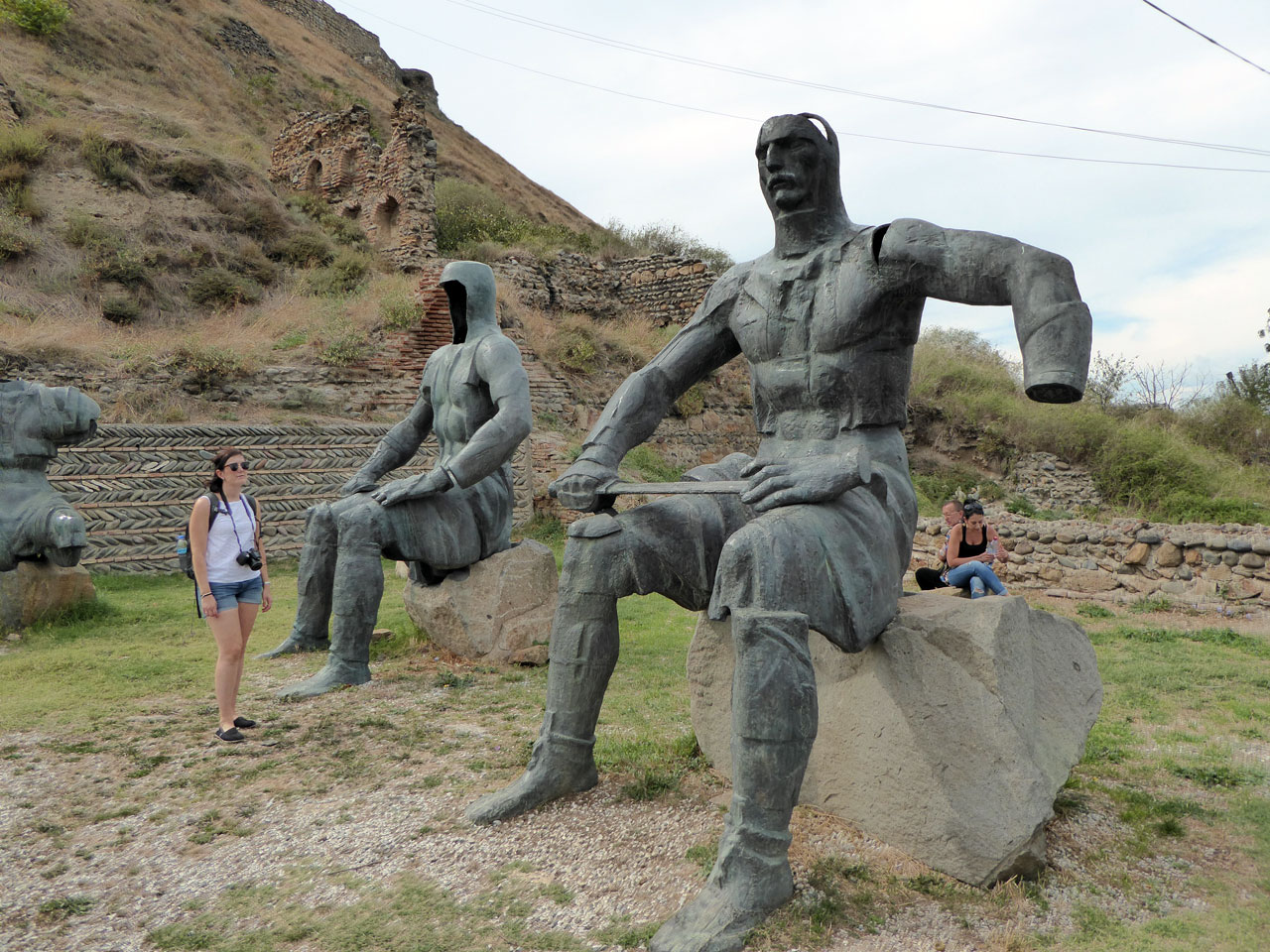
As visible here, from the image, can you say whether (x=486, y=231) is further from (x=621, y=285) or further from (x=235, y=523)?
(x=235, y=523)

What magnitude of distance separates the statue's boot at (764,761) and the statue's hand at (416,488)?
2538 mm

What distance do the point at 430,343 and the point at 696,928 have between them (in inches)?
467

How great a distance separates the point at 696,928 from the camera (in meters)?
1.82

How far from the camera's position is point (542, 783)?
250cm

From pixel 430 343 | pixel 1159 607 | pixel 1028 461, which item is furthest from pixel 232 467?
pixel 1028 461

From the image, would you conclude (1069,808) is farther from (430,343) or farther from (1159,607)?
(430,343)

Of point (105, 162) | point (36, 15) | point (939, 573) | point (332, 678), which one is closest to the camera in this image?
point (332, 678)

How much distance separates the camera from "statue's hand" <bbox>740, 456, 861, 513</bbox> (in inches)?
83.0

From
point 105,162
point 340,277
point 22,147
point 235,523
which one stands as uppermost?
point 105,162

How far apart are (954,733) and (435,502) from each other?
2.94m

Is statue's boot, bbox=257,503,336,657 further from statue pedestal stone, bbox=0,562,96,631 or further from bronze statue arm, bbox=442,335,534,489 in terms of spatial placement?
statue pedestal stone, bbox=0,562,96,631

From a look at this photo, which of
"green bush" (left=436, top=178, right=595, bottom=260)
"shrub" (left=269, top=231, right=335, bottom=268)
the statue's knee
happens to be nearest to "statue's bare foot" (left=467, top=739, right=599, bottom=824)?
the statue's knee

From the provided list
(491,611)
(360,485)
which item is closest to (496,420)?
(360,485)

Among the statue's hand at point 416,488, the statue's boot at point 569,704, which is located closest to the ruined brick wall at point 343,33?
the statue's hand at point 416,488
